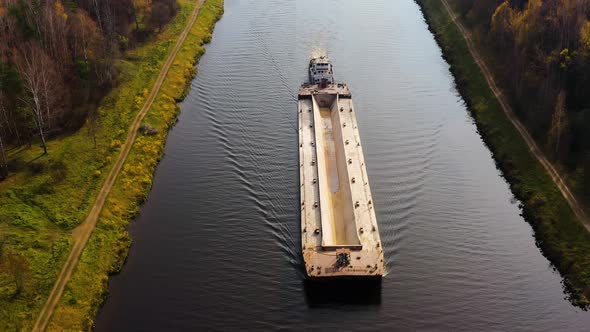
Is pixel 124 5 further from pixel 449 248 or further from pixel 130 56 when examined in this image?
pixel 449 248

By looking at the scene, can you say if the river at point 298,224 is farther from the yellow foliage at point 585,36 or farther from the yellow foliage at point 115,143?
the yellow foliage at point 585,36

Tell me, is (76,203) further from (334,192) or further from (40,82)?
(334,192)

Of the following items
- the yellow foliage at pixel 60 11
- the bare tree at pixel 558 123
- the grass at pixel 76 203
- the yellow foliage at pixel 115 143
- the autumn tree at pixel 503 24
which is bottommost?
the grass at pixel 76 203

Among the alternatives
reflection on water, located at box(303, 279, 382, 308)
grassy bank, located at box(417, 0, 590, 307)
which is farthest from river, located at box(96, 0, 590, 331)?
grassy bank, located at box(417, 0, 590, 307)

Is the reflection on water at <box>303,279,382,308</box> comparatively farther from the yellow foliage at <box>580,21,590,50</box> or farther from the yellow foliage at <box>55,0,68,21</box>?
the yellow foliage at <box>55,0,68,21</box>

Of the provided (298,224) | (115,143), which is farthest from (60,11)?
(298,224)

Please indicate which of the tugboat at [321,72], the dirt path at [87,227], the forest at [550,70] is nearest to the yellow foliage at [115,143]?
the dirt path at [87,227]
